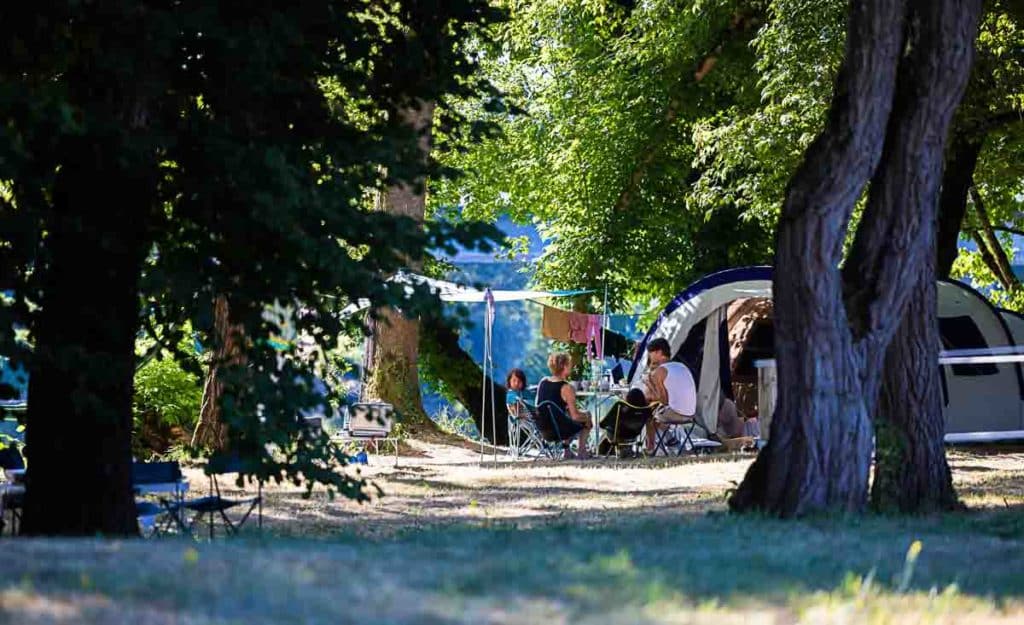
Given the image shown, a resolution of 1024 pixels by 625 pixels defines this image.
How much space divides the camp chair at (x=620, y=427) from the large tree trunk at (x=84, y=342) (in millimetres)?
9943

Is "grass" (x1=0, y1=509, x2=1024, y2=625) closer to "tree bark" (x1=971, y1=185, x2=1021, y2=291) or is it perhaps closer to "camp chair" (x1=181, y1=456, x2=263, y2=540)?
"camp chair" (x1=181, y1=456, x2=263, y2=540)

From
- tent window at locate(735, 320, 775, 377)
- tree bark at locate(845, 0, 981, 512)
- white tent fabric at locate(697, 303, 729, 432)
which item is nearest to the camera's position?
tree bark at locate(845, 0, 981, 512)

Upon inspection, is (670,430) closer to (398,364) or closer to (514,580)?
(398,364)

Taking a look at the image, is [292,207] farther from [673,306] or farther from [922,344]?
[673,306]

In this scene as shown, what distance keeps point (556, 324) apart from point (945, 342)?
5264mm

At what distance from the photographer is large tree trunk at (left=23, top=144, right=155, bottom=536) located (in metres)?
9.39

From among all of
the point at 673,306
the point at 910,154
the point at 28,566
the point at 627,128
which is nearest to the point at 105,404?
the point at 28,566

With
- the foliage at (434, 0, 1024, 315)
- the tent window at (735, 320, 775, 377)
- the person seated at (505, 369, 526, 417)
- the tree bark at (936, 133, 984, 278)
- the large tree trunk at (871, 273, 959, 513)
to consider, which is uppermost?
the foliage at (434, 0, 1024, 315)

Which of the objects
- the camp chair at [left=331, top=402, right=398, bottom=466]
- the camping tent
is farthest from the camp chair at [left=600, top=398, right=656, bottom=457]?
the camp chair at [left=331, top=402, right=398, bottom=466]

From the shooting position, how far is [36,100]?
8.21 meters

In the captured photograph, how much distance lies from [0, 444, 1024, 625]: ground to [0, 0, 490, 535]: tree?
1.79 meters

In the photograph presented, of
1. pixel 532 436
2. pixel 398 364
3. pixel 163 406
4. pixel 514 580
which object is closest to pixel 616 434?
pixel 532 436

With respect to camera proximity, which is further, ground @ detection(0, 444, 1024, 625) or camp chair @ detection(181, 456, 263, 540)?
camp chair @ detection(181, 456, 263, 540)

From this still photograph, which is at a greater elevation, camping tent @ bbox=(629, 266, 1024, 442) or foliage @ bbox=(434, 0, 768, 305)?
foliage @ bbox=(434, 0, 768, 305)
